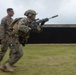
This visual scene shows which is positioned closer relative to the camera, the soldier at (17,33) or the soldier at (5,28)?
the soldier at (17,33)

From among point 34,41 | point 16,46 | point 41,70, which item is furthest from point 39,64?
point 34,41

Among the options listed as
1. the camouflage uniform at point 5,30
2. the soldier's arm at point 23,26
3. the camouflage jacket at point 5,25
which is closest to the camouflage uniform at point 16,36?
the soldier's arm at point 23,26

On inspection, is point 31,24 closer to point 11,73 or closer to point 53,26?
point 11,73

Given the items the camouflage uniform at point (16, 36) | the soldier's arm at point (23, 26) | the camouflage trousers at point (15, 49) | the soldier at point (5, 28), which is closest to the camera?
the soldier's arm at point (23, 26)

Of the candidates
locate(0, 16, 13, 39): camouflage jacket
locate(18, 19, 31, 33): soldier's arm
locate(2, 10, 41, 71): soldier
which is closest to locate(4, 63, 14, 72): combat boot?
locate(2, 10, 41, 71): soldier

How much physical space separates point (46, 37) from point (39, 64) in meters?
10.7

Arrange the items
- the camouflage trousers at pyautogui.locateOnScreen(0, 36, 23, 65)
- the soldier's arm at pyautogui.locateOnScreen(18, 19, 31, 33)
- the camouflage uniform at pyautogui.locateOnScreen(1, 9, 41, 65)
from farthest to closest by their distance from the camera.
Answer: the camouflage trousers at pyautogui.locateOnScreen(0, 36, 23, 65) → the camouflage uniform at pyautogui.locateOnScreen(1, 9, 41, 65) → the soldier's arm at pyautogui.locateOnScreen(18, 19, 31, 33)

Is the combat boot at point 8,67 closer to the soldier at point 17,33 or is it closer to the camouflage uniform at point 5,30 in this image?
the soldier at point 17,33

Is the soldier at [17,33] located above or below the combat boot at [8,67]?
Answer: above

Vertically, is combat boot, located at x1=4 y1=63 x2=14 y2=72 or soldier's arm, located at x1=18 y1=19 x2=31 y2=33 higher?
soldier's arm, located at x1=18 y1=19 x2=31 y2=33

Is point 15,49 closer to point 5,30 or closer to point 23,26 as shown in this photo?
point 23,26

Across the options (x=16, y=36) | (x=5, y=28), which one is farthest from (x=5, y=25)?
(x=16, y=36)

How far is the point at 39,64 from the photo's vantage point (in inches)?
500

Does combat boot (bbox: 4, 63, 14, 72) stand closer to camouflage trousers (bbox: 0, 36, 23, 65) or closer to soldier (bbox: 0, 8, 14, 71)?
camouflage trousers (bbox: 0, 36, 23, 65)
